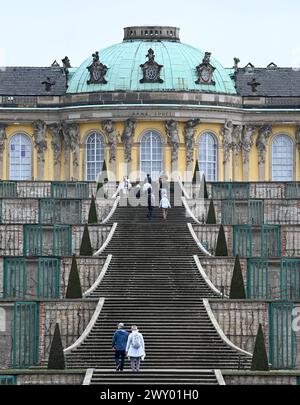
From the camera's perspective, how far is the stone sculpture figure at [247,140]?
105062 millimetres

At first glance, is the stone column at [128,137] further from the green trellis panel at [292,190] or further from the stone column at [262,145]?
the green trellis panel at [292,190]

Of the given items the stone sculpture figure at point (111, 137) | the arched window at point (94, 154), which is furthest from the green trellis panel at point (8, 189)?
the arched window at point (94, 154)

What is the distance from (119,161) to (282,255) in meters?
34.9

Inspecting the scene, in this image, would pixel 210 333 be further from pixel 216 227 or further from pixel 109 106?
pixel 109 106

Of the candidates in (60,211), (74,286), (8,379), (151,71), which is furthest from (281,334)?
(151,71)

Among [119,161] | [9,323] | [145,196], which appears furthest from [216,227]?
[119,161]

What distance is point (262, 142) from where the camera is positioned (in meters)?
105

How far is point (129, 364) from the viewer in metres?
52.7

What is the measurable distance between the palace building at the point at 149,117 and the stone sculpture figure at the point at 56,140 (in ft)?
0.15

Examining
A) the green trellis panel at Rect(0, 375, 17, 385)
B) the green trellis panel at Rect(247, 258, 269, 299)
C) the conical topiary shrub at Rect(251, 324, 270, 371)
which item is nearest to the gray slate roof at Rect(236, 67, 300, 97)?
the green trellis panel at Rect(247, 258, 269, 299)

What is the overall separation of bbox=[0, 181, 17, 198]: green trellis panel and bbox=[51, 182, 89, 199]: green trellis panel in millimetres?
1499

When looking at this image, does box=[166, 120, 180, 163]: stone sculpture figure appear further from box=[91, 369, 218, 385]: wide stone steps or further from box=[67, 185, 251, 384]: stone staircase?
box=[91, 369, 218, 385]: wide stone steps

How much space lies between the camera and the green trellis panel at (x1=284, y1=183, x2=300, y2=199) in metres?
81.5

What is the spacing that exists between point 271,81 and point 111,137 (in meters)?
8.86
